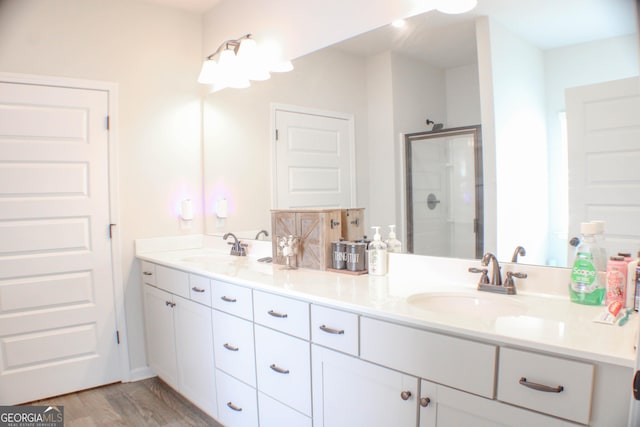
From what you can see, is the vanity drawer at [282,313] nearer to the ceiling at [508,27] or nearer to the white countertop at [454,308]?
the white countertop at [454,308]

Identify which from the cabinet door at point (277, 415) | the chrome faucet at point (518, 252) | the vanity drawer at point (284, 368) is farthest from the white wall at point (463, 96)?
the cabinet door at point (277, 415)

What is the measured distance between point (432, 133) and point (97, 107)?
7.29 ft

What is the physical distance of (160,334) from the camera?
2740 millimetres

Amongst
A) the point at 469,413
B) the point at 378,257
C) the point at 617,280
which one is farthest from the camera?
the point at 378,257

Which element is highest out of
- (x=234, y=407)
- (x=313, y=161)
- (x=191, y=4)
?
(x=191, y=4)

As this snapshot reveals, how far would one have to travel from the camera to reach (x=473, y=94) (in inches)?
67.1

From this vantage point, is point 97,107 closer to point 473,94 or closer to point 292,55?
point 292,55

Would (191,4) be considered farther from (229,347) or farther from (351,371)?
(351,371)

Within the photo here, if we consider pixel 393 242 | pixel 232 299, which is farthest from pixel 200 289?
pixel 393 242

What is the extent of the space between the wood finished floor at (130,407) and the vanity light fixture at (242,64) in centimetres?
208

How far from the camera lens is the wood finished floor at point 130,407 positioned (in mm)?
2389

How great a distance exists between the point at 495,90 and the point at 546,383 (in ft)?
3.57

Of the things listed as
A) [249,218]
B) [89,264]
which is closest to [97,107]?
[89,264]

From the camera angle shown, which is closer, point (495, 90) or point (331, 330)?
point (331, 330)
